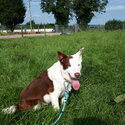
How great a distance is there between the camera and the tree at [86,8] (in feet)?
171

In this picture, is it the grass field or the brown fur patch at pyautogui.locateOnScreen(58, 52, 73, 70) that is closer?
the grass field

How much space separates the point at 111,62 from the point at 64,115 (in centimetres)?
401

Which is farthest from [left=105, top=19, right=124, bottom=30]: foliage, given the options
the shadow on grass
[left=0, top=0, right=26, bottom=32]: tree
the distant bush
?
the shadow on grass

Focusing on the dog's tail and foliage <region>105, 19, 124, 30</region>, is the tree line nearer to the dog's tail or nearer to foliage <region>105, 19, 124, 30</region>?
foliage <region>105, 19, 124, 30</region>

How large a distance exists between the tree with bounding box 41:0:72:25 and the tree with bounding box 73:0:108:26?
6.21 feet

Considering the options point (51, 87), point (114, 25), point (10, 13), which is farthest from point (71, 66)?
point (114, 25)

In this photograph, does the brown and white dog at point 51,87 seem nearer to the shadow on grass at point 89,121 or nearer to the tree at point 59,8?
the shadow on grass at point 89,121

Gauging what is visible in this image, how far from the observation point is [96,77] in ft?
16.7

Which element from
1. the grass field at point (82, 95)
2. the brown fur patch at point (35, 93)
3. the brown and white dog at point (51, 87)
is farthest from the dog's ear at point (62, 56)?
the grass field at point (82, 95)

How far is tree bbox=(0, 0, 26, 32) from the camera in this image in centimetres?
4475

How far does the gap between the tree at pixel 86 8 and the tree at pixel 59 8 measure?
1.89m

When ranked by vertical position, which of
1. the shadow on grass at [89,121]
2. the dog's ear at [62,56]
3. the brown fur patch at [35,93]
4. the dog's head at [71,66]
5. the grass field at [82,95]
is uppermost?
the dog's ear at [62,56]

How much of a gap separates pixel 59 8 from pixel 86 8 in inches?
248

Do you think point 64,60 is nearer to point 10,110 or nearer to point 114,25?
point 10,110
